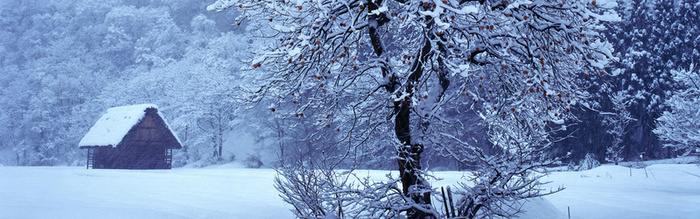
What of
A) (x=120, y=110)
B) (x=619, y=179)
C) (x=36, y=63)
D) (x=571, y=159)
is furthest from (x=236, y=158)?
(x=619, y=179)

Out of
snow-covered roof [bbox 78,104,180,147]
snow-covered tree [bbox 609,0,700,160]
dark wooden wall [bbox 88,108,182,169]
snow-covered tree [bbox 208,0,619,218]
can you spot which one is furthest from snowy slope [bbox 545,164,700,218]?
snow-covered roof [bbox 78,104,180,147]

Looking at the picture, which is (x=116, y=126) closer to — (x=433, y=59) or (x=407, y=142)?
(x=407, y=142)

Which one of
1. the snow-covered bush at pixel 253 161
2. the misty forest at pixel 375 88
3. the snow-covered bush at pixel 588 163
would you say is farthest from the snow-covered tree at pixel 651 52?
the snow-covered bush at pixel 253 161

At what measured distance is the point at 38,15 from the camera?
30.4 metres

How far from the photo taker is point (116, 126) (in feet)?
88.4

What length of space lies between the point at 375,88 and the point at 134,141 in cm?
2423

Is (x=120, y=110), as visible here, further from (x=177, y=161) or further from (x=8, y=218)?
(x=8, y=218)

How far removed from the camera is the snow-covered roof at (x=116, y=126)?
25.8m

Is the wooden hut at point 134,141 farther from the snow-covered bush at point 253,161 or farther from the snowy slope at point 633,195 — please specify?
the snowy slope at point 633,195

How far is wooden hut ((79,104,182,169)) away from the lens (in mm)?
26297

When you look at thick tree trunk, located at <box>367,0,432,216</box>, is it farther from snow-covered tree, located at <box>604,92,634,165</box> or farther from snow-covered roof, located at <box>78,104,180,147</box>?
snow-covered roof, located at <box>78,104,180,147</box>

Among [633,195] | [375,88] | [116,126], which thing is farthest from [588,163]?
[116,126]

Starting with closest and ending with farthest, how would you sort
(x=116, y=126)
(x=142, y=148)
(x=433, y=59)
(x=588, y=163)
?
(x=433, y=59)
(x=588, y=163)
(x=116, y=126)
(x=142, y=148)

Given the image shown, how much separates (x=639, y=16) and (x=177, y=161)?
3306cm
